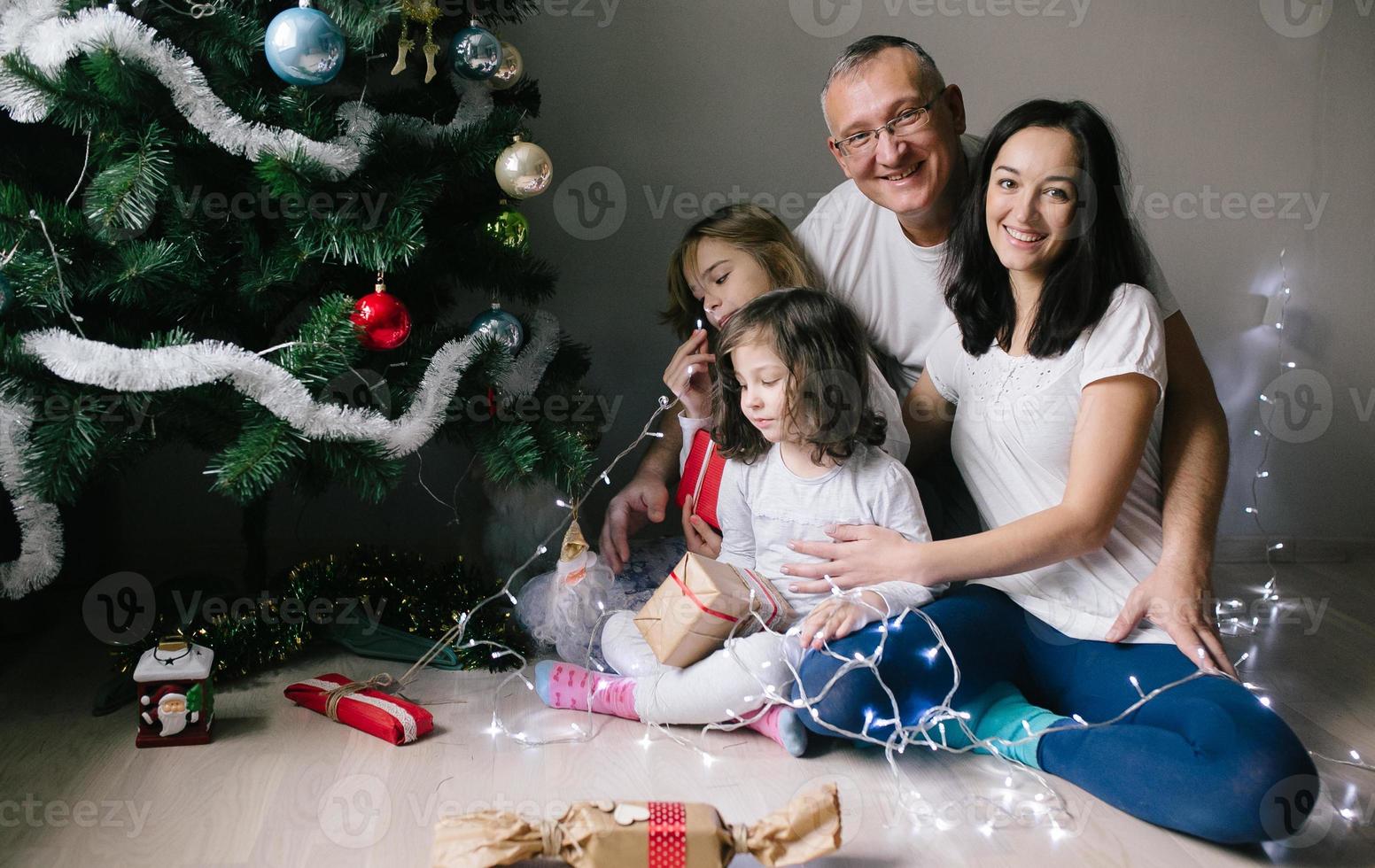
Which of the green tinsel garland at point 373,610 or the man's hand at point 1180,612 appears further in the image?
the green tinsel garland at point 373,610

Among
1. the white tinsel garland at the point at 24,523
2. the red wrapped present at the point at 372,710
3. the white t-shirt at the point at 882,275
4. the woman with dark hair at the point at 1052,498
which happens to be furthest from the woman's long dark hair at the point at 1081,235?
the white tinsel garland at the point at 24,523

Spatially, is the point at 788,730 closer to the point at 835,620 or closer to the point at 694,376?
the point at 835,620

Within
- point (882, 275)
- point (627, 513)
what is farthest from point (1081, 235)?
point (627, 513)

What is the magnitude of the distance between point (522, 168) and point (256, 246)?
0.42m

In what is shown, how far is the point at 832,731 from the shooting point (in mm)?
1486

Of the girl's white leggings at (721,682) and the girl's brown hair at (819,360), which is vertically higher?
the girl's brown hair at (819,360)

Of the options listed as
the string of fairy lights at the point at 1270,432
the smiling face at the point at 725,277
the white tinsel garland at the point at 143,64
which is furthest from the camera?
the string of fairy lights at the point at 1270,432

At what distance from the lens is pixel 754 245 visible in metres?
1.85

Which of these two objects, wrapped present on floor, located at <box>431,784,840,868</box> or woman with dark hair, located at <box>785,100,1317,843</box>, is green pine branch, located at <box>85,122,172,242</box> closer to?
wrapped present on floor, located at <box>431,784,840,868</box>

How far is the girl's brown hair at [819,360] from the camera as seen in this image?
62.2 inches

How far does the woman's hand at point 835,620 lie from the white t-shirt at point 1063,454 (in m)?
0.26

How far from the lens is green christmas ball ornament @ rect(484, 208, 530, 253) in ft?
5.84

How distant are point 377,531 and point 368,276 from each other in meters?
0.75

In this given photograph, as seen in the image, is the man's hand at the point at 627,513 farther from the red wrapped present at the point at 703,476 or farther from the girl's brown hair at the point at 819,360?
the girl's brown hair at the point at 819,360
